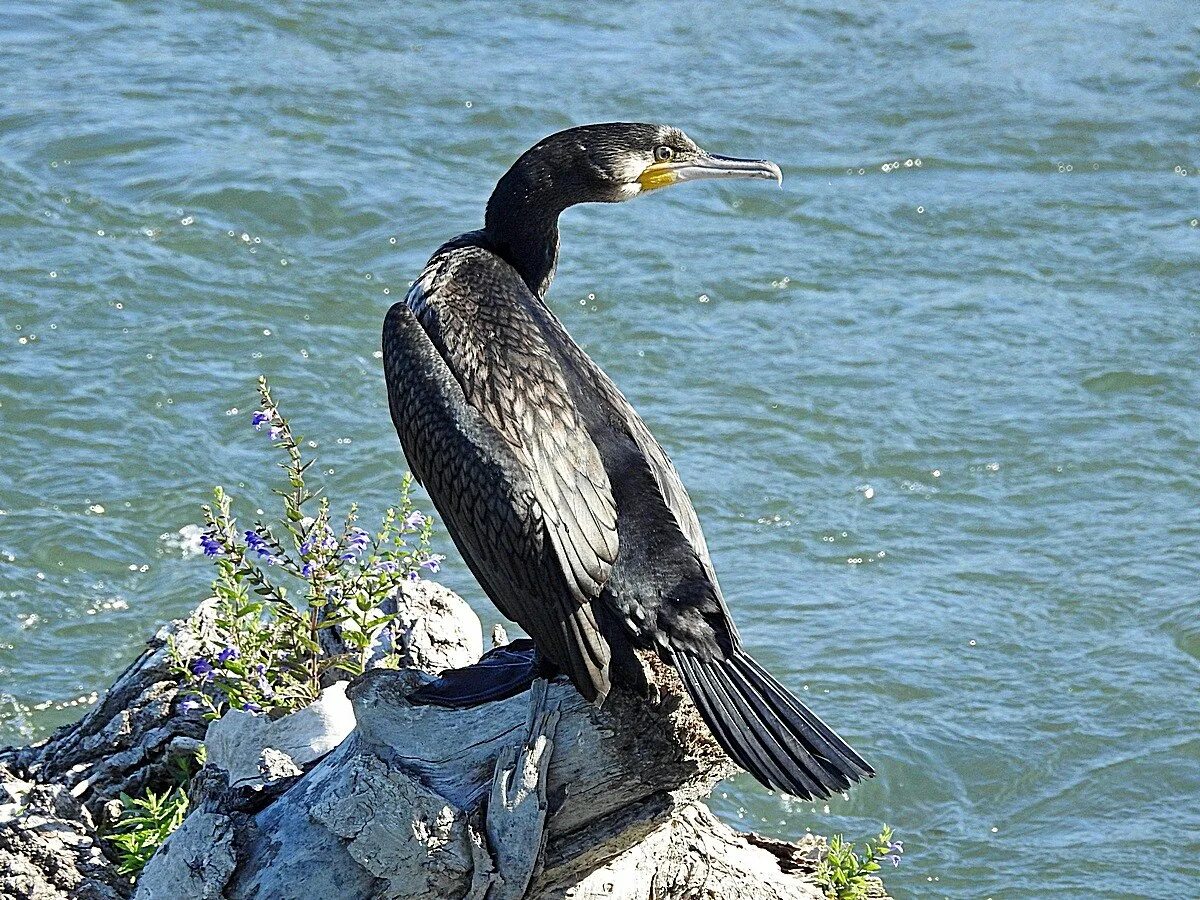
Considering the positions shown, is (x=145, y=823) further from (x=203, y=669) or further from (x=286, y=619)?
(x=286, y=619)

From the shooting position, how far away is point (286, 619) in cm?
489

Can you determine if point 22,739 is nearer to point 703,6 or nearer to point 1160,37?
point 703,6

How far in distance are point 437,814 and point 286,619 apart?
115cm

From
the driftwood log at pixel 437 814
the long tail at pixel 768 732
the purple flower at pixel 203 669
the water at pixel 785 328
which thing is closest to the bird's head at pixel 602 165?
the driftwood log at pixel 437 814

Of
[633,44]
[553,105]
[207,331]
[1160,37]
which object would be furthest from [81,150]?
[1160,37]

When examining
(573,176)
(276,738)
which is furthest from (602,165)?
(276,738)

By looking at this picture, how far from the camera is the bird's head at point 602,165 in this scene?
452 centimetres

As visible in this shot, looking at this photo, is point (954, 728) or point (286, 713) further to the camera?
point (954, 728)

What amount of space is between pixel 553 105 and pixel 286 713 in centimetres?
646

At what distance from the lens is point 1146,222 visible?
9.98 metres

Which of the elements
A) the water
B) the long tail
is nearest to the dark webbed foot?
the long tail

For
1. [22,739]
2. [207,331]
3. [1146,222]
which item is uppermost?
[1146,222]

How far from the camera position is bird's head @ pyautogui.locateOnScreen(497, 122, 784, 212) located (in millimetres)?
4523

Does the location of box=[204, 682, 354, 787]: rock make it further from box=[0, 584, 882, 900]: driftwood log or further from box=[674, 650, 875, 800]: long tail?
box=[674, 650, 875, 800]: long tail
